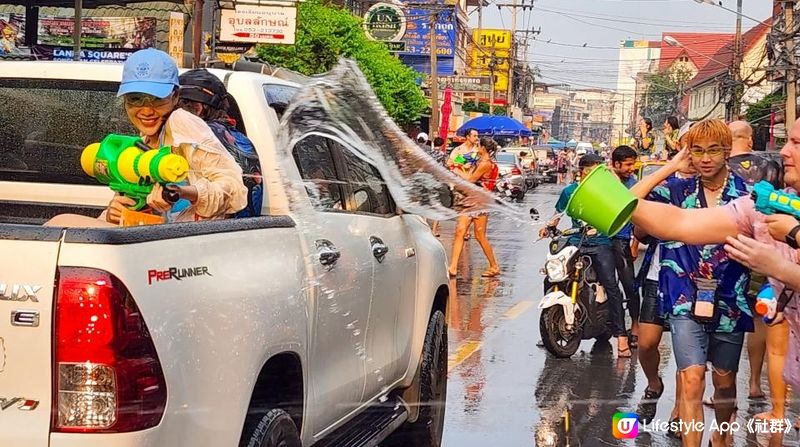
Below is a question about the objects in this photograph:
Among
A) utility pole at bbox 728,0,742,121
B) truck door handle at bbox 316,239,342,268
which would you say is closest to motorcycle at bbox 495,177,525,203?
truck door handle at bbox 316,239,342,268

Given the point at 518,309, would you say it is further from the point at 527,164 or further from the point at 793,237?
the point at 527,164

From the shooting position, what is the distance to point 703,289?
5.08 meters

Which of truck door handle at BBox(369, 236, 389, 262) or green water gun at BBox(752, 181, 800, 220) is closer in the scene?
green water gun at BBox(752, 181, 800, 220)

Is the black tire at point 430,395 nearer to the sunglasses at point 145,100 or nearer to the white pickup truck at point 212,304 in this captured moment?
the white pickup truck at point 212,304

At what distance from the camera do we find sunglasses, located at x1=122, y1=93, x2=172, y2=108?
397 centimetres

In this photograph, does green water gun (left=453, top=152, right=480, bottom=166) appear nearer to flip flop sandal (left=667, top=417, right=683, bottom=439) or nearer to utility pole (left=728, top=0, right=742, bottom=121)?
flip flop sandal (left=667, top=417, right=683, bottom=439)

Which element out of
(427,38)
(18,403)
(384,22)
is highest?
(427,38)

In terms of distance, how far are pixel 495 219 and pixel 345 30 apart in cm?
899

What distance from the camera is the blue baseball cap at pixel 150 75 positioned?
3.91 m

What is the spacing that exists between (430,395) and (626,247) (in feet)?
13.2

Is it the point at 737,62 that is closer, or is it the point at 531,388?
the point at 531,388

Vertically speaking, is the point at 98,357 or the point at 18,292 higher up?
the point at 18,292

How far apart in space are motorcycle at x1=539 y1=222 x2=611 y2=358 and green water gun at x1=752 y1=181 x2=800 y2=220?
5379 millimetres

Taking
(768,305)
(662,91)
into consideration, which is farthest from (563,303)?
(662,91)
